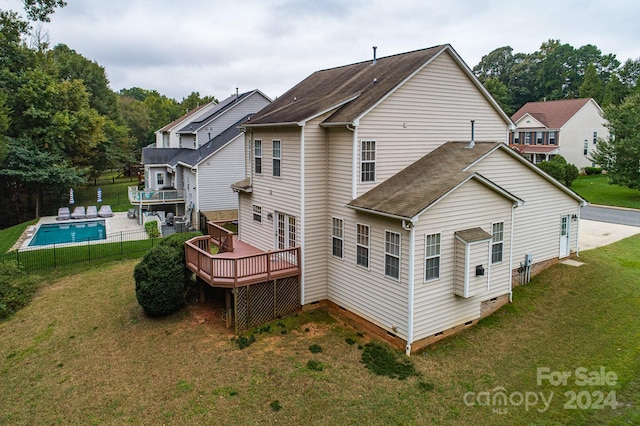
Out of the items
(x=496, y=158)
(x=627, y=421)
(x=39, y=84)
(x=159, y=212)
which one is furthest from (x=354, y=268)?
(x=39, y=84)

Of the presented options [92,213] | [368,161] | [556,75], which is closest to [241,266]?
[368,161]

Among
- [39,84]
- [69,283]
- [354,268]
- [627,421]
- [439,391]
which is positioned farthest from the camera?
[39,84]

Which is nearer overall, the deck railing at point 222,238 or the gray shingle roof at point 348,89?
the gray shingle roof at point 348,89

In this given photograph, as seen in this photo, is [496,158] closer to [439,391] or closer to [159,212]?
[439,391]

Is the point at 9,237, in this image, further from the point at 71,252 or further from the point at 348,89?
the point at 348,89

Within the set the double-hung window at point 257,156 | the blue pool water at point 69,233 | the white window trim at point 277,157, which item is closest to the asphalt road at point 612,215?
the white window trim at point 277,157

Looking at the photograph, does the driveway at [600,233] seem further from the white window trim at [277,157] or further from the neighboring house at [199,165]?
the neighboring house at [199,165]
